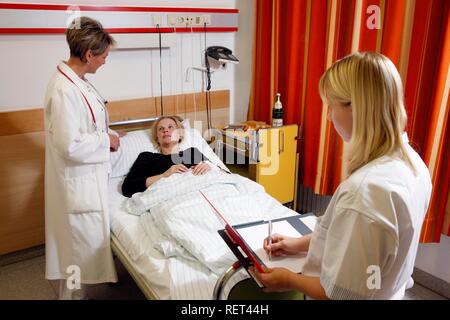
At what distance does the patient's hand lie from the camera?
2.33 meters

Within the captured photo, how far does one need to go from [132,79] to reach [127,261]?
56.3 inches

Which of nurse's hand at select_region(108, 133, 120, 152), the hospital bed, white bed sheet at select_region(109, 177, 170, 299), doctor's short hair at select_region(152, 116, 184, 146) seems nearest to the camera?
the hospital bed

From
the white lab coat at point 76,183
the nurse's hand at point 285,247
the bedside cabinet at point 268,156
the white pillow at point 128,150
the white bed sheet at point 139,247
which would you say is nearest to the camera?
the nurse's hand at point 285,247

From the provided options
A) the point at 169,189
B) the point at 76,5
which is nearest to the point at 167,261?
the point at 169,189

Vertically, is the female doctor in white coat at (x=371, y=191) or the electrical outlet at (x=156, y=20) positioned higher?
the electrical outlet at (x=156, y=20)

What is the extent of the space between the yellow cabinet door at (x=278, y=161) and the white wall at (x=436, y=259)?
993 mm

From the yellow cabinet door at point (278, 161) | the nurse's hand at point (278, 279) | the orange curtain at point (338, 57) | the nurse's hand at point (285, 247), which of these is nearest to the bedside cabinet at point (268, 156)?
the yellow cabinet door at point (278, 161)

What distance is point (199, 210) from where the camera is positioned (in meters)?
1.86

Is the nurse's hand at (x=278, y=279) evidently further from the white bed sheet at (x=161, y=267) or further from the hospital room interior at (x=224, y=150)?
the white bed sheet at (x=161, y=267)

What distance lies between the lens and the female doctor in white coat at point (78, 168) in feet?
6.10

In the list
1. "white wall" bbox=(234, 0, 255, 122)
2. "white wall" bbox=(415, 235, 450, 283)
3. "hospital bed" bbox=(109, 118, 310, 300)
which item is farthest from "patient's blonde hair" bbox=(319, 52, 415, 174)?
"white wall" bbox=(234, 0, 255, 122)

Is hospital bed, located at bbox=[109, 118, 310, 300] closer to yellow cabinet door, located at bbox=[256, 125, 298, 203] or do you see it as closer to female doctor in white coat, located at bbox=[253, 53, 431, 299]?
female doctor in white coat, located at bbox=[253, 53, 431, 299]

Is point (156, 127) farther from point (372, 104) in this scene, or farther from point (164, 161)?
point (372, 104)

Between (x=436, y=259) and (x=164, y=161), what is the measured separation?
1778 millimetres
